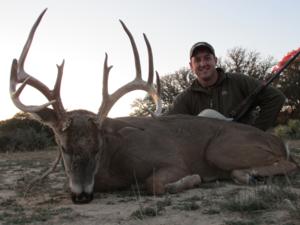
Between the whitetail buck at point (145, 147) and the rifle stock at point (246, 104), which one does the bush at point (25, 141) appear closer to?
the rifle stock at point (246, 104)

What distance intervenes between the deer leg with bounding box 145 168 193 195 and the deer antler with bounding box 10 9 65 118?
1.16 meters

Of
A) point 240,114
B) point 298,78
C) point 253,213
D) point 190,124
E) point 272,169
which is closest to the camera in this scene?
point 253,213

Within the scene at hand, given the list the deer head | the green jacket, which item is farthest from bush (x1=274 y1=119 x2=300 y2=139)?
the deer head

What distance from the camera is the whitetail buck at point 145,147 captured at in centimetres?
465

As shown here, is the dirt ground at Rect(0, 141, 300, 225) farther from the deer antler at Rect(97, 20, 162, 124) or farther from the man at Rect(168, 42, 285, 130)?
the man at Rect(168, 42, 285, 130)

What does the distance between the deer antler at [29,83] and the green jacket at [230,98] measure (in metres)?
3.06

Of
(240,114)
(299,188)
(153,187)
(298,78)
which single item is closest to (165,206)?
(153,187)

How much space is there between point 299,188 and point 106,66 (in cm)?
233

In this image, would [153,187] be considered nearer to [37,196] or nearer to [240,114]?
[37,196]

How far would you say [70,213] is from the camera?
399 centimetres

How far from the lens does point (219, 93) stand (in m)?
7.29

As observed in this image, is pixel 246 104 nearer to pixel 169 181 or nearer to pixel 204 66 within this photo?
pixel 204 66

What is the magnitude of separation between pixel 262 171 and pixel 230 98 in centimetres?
201

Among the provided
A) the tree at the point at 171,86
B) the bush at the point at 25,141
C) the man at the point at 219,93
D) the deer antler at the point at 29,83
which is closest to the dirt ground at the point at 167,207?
the deer antler at the point at 29,83
